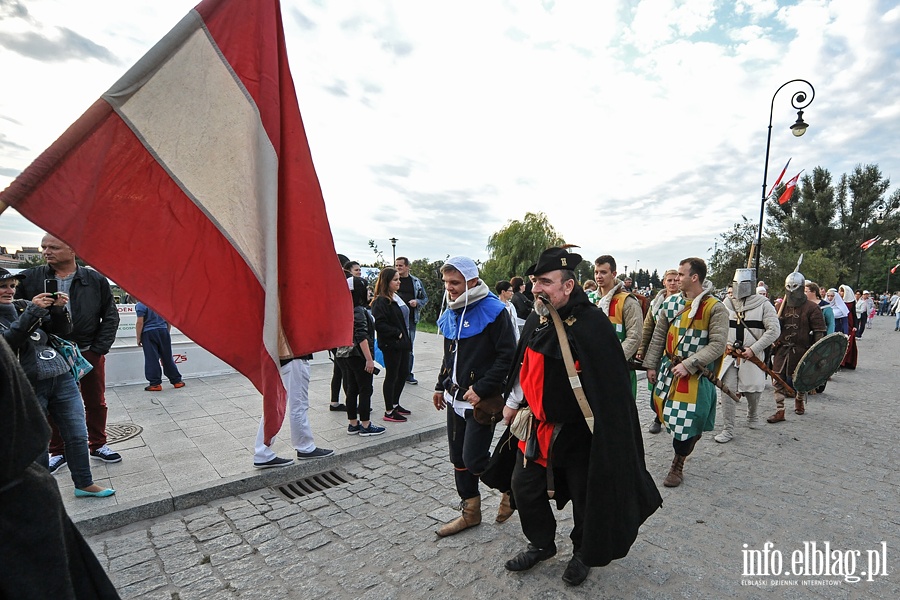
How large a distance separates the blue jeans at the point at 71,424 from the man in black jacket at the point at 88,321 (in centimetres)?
75

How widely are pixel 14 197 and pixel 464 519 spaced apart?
3.42 m

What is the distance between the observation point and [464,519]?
11.7 ft

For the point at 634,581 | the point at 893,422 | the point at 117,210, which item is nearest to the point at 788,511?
the point at 634,581

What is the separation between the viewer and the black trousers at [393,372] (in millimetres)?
6105

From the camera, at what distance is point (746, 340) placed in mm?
6035

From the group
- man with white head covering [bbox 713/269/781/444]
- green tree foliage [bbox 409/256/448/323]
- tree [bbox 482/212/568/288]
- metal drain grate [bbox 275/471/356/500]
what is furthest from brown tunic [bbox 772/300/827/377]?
tree [bbox 482/212/568/288]

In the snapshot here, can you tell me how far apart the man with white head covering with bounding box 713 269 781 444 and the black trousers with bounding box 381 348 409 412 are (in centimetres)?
432

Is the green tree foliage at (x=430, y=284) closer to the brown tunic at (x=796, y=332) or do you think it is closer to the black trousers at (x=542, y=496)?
the brown tunic at (x=796, y=332)

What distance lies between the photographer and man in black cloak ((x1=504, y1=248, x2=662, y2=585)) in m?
2.64

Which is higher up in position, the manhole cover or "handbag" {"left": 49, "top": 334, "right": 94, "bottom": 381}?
"handbag" {"left": 49, "top": 334, "right": 94, "bottom": 381}

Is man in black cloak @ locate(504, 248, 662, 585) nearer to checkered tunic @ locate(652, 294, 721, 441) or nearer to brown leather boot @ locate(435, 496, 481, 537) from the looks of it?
brown leather boot @ locate(435, 496, 481, 537)

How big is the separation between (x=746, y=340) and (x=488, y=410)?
472 cm

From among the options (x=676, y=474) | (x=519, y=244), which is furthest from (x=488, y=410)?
(x=519, y=244)

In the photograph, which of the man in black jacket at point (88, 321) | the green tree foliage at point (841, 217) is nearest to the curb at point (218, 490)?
the man in black jacket at point (88, 321)
